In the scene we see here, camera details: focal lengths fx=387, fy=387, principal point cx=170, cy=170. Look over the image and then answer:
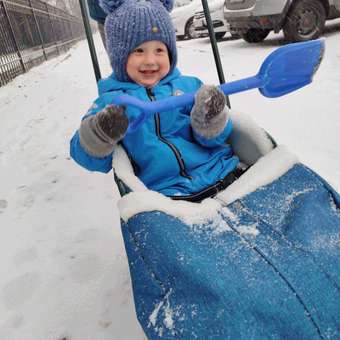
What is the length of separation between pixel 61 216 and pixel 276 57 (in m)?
1.39

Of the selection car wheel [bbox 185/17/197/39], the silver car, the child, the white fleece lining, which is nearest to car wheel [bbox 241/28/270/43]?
the silver car

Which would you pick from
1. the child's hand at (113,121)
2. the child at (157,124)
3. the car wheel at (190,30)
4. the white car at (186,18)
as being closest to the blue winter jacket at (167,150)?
the child at (157,124)

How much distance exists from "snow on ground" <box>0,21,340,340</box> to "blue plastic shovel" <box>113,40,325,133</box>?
700mm

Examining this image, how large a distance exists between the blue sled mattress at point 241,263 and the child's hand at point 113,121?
224 mm

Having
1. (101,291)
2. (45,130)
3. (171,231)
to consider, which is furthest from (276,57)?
(45,130)

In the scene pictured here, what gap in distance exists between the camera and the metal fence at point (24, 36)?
23.7 ft

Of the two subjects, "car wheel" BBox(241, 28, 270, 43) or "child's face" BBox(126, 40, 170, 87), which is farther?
"car wheel" BBox(241, 28, 270, 43)

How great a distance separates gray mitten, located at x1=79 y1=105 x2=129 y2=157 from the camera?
1150mm

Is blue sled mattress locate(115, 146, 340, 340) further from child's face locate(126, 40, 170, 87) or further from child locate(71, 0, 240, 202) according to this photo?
child's face locate(126, 40, 170, 87)

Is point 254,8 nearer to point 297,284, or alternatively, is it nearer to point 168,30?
point 168,30

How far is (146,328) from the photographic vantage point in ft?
2.92

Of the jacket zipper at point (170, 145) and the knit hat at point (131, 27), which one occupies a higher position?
the knit hat at point (131, 27)

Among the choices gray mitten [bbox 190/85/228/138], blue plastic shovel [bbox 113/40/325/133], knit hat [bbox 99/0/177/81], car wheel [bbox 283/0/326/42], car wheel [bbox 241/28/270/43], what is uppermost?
knit hat [bbox 99/0/177/81]

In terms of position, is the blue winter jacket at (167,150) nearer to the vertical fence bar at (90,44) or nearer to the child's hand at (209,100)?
the child's hand at (209,100)
